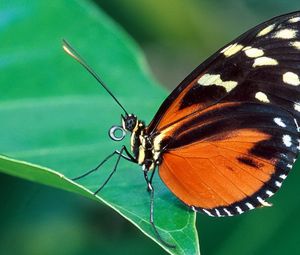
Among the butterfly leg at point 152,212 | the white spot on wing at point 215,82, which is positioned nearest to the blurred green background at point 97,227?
the butterfly leg at point 152,212

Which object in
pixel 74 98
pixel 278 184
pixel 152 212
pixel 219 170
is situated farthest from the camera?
pixel 74 98

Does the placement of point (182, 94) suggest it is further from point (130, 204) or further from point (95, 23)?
point (95, 23)

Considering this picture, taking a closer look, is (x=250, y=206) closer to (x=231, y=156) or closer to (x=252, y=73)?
(x=231, y=156)

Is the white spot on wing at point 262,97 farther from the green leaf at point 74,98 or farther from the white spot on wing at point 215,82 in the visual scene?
the green leaf at point 74,98

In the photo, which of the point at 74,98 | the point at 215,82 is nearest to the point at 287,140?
the point at 215,82

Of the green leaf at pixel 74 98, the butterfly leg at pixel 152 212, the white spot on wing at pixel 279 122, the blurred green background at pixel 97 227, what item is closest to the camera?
the butterfly leg at pixel 152 212

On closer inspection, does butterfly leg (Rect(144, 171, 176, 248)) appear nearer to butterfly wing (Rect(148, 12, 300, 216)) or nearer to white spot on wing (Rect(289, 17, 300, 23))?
butterfly wing (Rect(148, 12, 300, 216))
